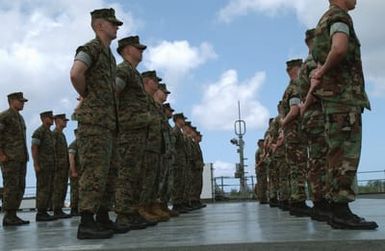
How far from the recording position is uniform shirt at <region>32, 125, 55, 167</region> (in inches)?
395

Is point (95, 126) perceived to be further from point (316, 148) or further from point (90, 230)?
point (316, 148)

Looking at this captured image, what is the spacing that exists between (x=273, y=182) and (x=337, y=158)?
7.25 metres

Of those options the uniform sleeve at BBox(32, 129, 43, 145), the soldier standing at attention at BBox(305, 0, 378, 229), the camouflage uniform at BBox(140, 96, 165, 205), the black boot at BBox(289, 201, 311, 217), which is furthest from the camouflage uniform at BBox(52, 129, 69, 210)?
the soldier standing at attention at BBox(305, 0, 378, 229)

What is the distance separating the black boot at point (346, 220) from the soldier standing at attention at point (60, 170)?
290 inches

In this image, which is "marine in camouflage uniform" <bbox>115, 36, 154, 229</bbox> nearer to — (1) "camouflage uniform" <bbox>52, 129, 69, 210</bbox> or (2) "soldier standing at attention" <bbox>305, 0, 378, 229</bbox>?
(2) "soldier standing at attention" <bbox>305, 0, 378, 229</bbox>

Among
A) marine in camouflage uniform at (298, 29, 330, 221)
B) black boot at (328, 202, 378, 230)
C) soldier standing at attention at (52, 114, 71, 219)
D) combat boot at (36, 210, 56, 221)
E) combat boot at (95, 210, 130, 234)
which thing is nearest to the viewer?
black boot at (328, 202, 378, 230)

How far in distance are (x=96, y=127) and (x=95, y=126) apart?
0.04 feet

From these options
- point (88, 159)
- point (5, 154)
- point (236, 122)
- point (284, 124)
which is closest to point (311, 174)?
point (284, 124)

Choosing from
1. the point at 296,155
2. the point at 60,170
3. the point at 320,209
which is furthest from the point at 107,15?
the point at 60,170

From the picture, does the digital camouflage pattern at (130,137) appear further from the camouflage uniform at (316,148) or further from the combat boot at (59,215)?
the combat boot at (59,215)

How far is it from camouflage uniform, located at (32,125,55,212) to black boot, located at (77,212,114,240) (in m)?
5.27

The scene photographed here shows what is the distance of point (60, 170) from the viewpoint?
36.3 feet

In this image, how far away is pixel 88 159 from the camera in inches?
194

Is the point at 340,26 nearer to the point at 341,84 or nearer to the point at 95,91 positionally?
the point at 341,84
